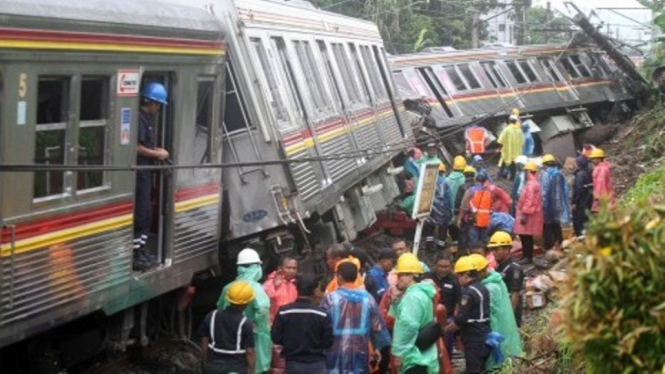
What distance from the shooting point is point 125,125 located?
311 inches

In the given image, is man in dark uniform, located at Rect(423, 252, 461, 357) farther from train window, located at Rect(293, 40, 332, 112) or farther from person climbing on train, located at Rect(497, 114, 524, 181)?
person climbing on train, located at Rect(497, 114, 524, 181)

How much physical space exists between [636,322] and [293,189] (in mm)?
6601

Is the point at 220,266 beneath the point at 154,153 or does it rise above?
beneath


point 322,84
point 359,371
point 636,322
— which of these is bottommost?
point 359,371

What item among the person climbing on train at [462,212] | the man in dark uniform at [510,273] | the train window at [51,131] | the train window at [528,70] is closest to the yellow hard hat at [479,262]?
the man in dark uniform at [510,273]

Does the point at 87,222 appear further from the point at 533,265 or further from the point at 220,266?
the point at 533,265

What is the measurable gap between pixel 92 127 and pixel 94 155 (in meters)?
0.19

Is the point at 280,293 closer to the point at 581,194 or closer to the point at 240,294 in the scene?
the point at 240,294

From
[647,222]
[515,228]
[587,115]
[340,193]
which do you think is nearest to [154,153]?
[340,193]

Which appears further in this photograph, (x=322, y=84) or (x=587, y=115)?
(x=587, y=115)

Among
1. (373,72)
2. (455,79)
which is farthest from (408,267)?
(455,79)

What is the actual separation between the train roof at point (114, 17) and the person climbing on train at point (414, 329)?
264cm

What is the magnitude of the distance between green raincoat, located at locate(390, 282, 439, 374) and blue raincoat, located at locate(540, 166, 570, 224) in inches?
289

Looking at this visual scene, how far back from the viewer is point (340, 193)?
12195 millimetres
